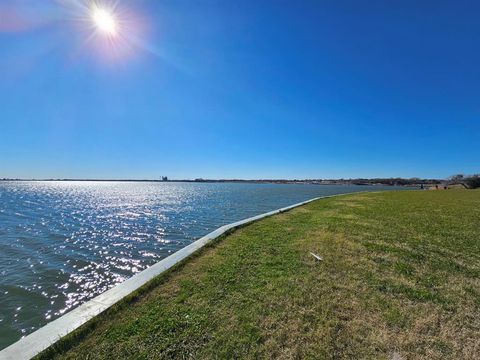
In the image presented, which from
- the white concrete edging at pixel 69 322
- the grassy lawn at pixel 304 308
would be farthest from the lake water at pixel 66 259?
the grassy lawn at pixel 304 308

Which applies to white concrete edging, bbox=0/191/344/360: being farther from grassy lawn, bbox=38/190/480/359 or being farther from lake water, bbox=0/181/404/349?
lake water, bbox=0/181/404/349

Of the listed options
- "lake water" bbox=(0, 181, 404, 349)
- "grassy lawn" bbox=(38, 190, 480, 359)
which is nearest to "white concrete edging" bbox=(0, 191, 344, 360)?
"grassy lawn" bbox=(38, 190, 480, 359)

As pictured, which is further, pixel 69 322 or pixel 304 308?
pixel 304 308

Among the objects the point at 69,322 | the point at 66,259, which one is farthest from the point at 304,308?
the point at 66,259

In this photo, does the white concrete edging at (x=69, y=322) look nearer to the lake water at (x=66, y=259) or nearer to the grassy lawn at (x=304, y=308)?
the grassy lawn at (x=304, y=308)

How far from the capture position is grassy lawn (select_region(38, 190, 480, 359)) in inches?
128

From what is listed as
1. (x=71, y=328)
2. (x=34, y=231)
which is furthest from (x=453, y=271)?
(x=34, y=231)

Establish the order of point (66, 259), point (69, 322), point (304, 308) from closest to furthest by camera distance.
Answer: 1. point (69, 322)
2. point (304, 308)
3. point (66, 259)

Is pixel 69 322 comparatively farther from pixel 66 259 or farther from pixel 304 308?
pixel 66 259

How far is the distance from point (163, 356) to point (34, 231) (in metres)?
14.7

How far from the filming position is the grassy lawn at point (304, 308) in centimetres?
324

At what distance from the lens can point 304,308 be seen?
4.12 m

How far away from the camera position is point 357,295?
4578 millimetres

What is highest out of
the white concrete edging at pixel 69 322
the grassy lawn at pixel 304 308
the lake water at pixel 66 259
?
the grassy lawn at pixel 304 308
